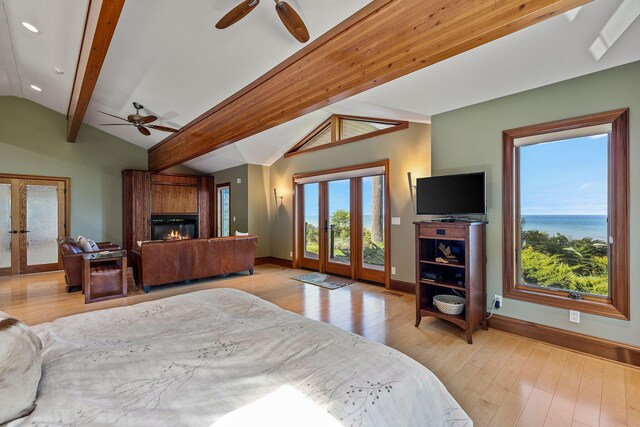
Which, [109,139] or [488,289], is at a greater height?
[109,139]

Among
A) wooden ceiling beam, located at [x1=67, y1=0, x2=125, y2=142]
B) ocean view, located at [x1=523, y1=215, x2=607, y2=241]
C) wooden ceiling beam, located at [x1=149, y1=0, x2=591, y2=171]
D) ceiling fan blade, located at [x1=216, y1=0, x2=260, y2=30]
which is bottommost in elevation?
→ ocean view, located at [x1=523, y1=215, x2=607, y2=241]

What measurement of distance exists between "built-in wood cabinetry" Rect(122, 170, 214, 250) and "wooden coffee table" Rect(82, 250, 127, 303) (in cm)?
301

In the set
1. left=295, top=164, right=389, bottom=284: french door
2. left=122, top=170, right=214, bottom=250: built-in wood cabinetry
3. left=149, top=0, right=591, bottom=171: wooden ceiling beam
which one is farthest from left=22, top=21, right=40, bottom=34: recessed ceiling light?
left=295, top=164, right=389, bottom=284: french door

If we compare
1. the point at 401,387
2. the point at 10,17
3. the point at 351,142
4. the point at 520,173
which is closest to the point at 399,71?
the point at 520,173

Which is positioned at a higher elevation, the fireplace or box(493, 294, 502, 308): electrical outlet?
the fireplace

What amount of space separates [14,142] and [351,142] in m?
7.13

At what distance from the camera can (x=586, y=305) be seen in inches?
102

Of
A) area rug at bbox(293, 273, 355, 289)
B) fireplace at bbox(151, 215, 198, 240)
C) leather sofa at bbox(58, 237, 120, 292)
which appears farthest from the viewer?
fireplace at bbox(151, 215, 198, 240)

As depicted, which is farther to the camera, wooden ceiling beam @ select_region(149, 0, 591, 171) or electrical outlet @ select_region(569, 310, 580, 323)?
electrical outlet @ select_region(569, 310, 580, 323)

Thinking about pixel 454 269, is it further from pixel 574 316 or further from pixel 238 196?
pixel 238 196

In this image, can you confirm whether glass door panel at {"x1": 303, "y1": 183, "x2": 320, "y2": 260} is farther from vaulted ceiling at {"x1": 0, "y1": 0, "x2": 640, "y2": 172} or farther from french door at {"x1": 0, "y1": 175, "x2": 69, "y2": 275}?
french door at {"x1": 0, "y1": 175, "x2": 69, "y2": 275}

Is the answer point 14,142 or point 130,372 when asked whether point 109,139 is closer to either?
point 14,142

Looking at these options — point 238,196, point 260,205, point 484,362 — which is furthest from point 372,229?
point 238,196

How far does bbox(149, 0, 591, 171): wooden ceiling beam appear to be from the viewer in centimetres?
172
